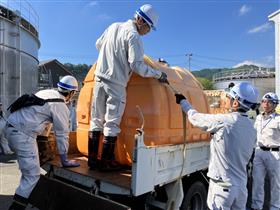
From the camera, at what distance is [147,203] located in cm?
379

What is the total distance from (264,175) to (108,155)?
3.60 m

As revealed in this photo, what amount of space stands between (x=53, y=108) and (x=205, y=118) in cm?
193

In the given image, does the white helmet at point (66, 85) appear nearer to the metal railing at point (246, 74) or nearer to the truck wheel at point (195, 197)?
the truck wheel at point (195, 197)

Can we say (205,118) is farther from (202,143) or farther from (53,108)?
(53,108)

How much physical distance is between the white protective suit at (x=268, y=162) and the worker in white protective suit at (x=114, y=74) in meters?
2.97

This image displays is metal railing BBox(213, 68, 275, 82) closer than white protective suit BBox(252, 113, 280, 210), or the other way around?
white protective suit BBox(252, 113, 280, 210)

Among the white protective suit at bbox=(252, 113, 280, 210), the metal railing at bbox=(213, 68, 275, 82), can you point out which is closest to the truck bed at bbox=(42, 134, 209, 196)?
the white protective suit at bbox=(252, 113, 280, 210)

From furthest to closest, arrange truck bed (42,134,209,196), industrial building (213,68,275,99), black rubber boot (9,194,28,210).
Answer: industrial building (213,68,275,99) → black rubber boot (9,194,28,210) → truck bed (42,134,209,196)

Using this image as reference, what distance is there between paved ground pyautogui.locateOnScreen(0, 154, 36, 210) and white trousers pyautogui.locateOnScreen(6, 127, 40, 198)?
5.99ft

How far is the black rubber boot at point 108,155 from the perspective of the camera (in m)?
3.99

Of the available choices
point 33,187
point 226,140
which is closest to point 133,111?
point 226,140

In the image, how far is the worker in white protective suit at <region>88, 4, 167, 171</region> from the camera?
3.96 metres

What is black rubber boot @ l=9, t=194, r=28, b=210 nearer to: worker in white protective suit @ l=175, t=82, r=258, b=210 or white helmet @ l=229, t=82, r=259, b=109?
worker in white protective suit @ l=175, t=82, r=258, b=210

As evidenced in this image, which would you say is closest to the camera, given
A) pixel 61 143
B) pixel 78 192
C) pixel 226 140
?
pixel 226 140
